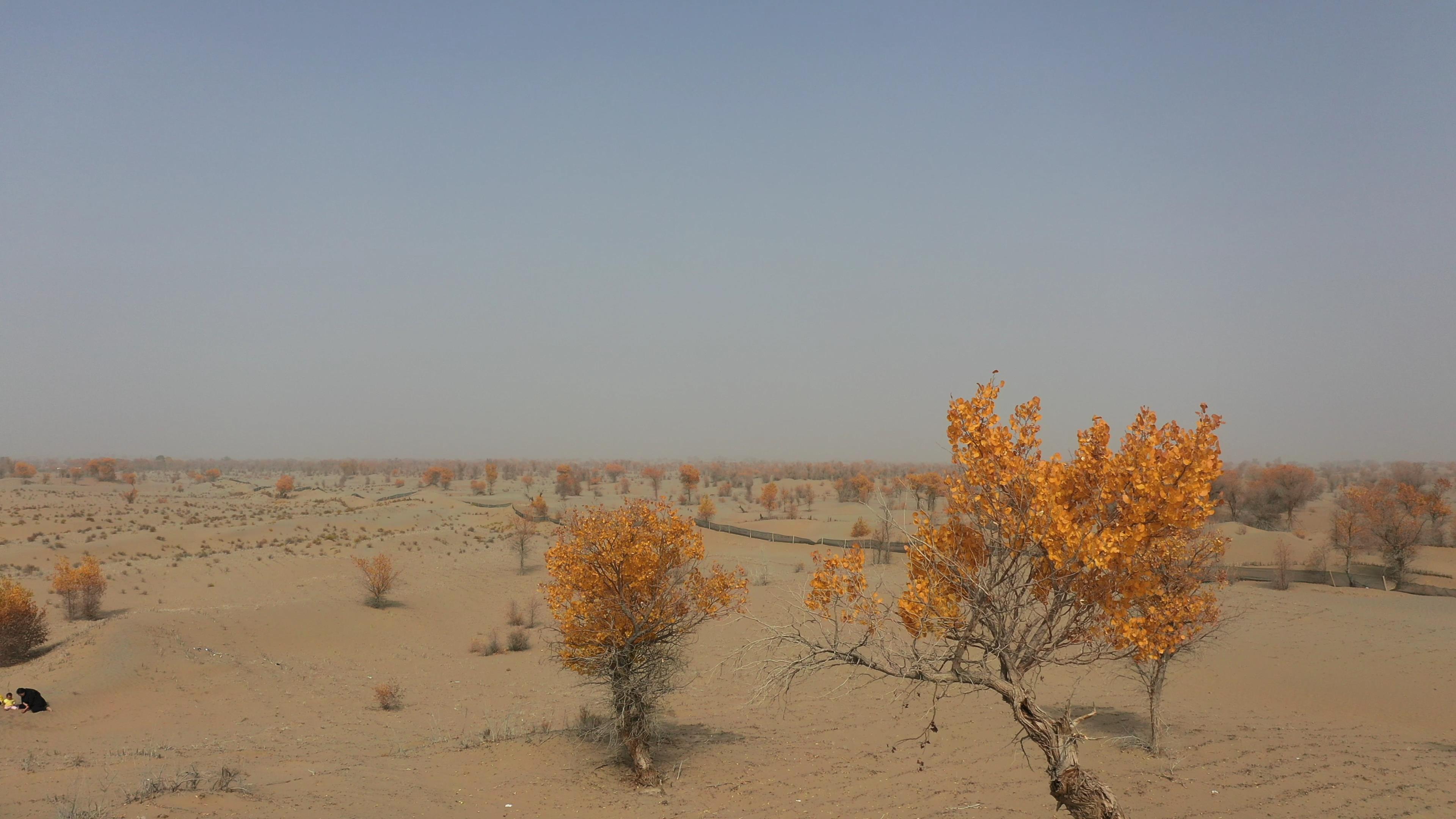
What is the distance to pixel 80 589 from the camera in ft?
84.4

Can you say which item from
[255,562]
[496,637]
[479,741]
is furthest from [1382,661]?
[255,562]

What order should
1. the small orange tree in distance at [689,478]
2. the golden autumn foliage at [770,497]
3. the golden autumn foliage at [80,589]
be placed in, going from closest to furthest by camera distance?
the golden autumn foliage at [80,589], the golden autumn foliage at [770,497], the small orange tree in distance at [689,478]

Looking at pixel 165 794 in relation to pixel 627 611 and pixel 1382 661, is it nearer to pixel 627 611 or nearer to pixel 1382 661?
pixel 627 611

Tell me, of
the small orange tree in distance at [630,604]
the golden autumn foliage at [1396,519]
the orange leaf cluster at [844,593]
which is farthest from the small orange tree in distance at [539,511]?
the orange leaf cluster at [844,593]

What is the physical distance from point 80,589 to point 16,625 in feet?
19.6

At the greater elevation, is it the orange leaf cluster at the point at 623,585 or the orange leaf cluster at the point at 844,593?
the orange leaf cluster at the point at 844,593

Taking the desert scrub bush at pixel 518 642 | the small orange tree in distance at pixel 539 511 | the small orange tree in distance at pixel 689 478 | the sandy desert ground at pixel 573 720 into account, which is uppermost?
the small orange tree in distance at pixel 689 478

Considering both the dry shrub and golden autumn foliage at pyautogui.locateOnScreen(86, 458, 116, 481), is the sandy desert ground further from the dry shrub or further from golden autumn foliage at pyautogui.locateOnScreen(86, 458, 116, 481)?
golden autumn foliage at pyautogui.locateOnScreen(86, 458, 116, 481)

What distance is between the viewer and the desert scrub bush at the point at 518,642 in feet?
83.4

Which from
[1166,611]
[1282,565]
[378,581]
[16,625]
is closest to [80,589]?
[16,625]

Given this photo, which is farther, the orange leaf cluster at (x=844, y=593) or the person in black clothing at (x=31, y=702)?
the person in black clothing at (x=31, y=702)

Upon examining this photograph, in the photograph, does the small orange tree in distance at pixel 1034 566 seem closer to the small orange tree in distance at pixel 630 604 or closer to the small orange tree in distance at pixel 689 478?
the small orange tree in distance at pixel 630 604

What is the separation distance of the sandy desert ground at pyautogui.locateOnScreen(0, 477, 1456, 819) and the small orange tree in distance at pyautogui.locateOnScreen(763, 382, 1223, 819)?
1.02 meters

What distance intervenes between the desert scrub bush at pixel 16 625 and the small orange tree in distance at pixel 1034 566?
81.2ft
